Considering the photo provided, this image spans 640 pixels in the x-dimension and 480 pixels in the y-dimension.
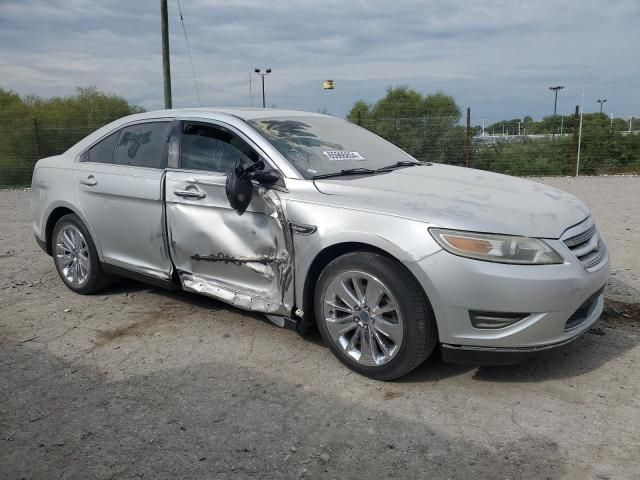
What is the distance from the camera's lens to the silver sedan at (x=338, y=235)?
310 centimetres

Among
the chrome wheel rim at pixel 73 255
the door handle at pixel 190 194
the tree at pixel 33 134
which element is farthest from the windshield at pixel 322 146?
the tree at pixel 33 134

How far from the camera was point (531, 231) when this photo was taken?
10.4ft

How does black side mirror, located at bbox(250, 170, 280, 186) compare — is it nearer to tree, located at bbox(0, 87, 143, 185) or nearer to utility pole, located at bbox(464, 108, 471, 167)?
utility pole, located at bbox(464, 108, 471, 167)

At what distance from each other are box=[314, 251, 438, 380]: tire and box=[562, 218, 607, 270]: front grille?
0.92m

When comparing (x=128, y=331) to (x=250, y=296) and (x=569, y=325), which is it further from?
(x=569, y=325)

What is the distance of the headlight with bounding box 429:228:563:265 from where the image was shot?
3.06m

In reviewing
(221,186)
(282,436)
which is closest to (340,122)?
(221,186)

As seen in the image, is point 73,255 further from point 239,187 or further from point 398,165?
point 398,165

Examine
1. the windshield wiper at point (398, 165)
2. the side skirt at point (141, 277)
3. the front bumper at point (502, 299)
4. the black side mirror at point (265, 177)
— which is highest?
the windshield wiper at point (398, 165)

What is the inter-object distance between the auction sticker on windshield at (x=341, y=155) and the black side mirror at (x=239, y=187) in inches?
25.0

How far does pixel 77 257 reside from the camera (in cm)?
527

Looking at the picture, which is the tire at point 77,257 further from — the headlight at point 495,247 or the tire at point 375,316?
the headlight at point 495,247

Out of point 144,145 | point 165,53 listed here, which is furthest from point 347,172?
point 165,53

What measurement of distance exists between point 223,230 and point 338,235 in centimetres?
97
